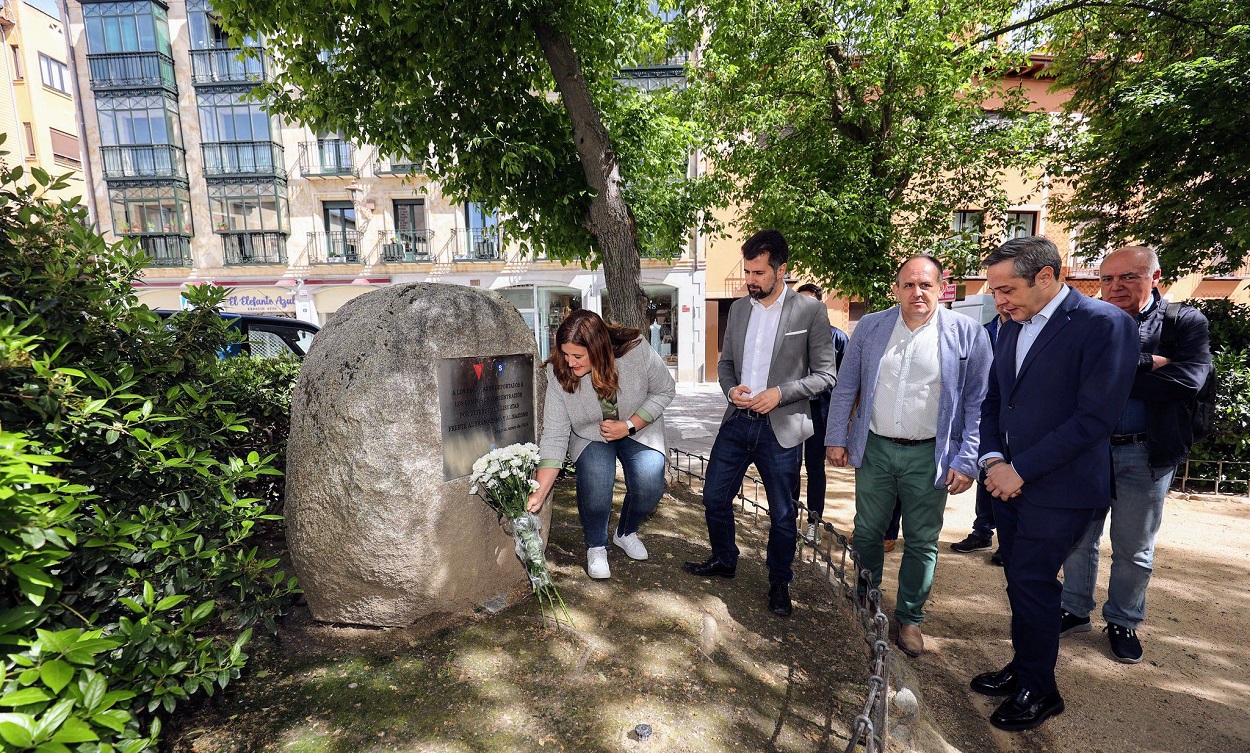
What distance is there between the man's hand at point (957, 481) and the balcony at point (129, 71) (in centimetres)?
2569

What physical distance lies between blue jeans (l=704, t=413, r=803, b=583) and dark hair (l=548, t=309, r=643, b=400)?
30.2 inches

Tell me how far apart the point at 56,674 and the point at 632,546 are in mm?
2688

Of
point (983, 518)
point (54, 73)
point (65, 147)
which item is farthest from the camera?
point (65, 147)

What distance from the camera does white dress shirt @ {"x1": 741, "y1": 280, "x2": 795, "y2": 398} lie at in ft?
10.4

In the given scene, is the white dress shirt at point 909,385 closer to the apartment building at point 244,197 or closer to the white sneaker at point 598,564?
the white sneaker at point 598,564

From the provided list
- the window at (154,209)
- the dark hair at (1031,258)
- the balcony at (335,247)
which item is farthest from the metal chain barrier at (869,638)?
the window at (154,209)

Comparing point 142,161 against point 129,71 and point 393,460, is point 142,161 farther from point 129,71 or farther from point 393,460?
point 393,460

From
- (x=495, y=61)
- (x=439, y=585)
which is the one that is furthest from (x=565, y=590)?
(x=495, y=61)

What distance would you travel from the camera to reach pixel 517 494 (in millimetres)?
2773

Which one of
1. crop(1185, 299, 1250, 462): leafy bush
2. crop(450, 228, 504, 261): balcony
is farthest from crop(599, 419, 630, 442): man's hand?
crop(450, 228, 504, 261): balcony

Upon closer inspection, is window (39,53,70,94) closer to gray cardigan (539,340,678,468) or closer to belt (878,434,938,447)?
gray cardigan (539,340,678,468)

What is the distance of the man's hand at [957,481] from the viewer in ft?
8.90

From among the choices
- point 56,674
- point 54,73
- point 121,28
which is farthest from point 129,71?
point 56,674

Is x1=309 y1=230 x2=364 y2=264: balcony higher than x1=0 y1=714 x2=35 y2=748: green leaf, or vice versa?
x1=309 y1=230 x2=364 y2=264: balcony
